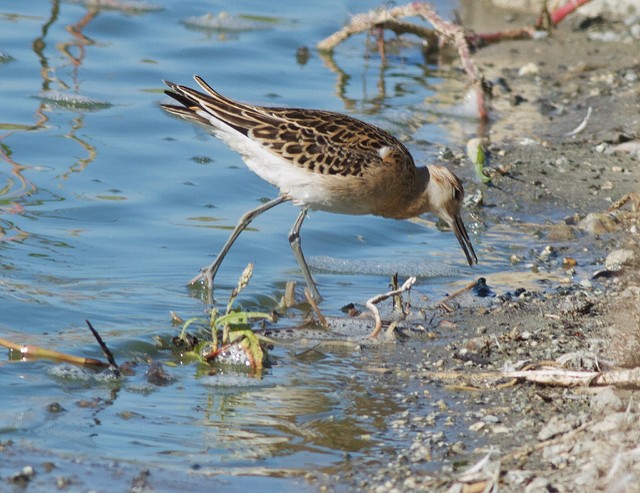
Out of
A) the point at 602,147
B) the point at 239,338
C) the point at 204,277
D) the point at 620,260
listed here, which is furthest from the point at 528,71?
the point at 239,338

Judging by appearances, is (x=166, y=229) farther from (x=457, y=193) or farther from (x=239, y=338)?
(x=239, y=338)

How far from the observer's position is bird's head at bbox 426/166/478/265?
8.81 metres

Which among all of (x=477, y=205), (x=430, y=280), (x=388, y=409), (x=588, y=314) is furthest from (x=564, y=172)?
(x=388, y=409)

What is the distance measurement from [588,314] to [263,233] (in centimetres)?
321

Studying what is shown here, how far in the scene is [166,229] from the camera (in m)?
9.41

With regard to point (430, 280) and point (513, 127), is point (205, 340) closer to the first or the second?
point (430, 280)

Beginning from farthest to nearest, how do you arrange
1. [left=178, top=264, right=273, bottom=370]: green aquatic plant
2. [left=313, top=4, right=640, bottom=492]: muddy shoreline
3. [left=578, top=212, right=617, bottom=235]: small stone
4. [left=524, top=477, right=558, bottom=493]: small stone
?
1. [left=578, top=212, right=617, bottom=235]: small stone
2. [left=178, top=264, right=273, bottom=370]: green aquatic plant
3. [left=313, top=4, right=640, bottom=492]: muddy shoreline
4. [left=524, top=477, right=558, bottom=493]: small stone

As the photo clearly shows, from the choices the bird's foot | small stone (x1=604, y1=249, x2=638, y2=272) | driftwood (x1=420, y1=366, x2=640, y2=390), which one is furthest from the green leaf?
driftwood (x1=420, y1=366, x2=640, y2=390)

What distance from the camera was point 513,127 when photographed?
41.1ft

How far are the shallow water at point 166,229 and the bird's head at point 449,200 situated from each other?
269 mm

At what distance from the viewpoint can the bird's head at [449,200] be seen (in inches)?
347

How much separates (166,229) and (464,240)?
2424 millimetres

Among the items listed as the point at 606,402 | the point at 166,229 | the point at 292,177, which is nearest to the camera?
the point at 606,402

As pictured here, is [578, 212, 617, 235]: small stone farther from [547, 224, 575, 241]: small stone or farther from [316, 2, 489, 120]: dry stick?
[316, 2, 489, 120]: dry stick
